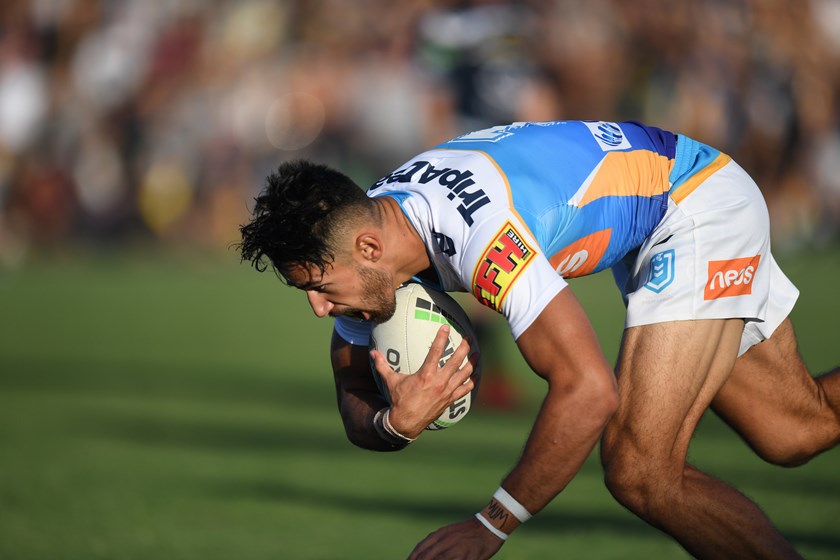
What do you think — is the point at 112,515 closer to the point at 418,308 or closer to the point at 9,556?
the point at 9,556

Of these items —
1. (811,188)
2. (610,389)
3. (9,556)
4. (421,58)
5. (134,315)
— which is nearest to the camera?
(610,389)

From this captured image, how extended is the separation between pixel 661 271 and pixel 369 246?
1188mm

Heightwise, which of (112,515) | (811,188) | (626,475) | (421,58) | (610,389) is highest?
(421,58)

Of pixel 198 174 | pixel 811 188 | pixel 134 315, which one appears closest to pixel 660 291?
pixel 134 315

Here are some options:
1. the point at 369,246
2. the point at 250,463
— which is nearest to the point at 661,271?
the point at 369,246

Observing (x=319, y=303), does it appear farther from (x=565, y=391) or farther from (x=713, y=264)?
(x=713, y=264)

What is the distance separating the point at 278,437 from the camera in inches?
387

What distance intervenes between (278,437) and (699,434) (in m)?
3.22

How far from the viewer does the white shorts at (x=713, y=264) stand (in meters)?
5.03

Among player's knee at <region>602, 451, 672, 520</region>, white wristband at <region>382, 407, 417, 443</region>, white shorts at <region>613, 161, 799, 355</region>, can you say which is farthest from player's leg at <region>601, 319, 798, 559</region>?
white wristband at <region>382, 407, 417, 443</region>

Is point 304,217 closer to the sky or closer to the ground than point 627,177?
closer to the sky

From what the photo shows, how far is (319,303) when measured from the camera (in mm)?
4941

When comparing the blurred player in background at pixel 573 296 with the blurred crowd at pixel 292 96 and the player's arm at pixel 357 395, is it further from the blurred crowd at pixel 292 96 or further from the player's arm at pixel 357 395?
the blurred crowd at pixel 292 96

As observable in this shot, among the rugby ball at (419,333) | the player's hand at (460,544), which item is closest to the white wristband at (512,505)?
the player's hand at (460,544)
